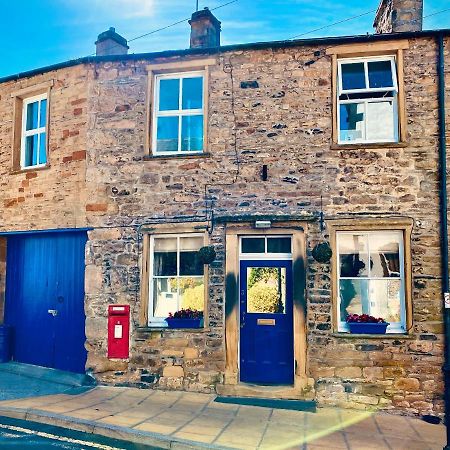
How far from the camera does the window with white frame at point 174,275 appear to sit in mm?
8867

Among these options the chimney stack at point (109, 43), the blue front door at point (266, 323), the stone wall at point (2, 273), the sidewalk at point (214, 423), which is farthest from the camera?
the stone wall at point (2, 273)

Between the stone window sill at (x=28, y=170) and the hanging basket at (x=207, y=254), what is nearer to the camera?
the hanging basket at (x=207, y=254)

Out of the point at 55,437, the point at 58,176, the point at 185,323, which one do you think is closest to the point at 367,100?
the point at 185,323

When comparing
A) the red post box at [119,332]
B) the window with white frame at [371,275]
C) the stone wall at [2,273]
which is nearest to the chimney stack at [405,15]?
the window with white frame at [371,275]

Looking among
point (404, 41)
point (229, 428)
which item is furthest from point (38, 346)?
point (404, 41)

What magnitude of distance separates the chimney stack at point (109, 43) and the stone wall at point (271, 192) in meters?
1.00

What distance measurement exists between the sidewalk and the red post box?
835mm

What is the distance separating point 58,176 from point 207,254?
375cm

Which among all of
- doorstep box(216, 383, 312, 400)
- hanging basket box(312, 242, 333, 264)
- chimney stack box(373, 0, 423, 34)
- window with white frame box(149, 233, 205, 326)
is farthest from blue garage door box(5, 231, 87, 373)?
chimney stack box(373, 0, 423, 34)

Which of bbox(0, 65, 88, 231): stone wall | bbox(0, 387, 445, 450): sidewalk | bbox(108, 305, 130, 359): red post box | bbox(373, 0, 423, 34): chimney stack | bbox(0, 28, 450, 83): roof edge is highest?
bbox(373, 0, 423, 34): chimney stack

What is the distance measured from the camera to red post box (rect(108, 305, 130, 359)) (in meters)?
8.79

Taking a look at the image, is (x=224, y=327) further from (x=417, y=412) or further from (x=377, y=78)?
(x=377, y=78)

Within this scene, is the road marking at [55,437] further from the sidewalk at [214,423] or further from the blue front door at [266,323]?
the blue front door at [266,323]

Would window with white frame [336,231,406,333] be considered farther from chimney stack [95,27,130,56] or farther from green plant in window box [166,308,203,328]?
chimney stack [95,27,130,56]
